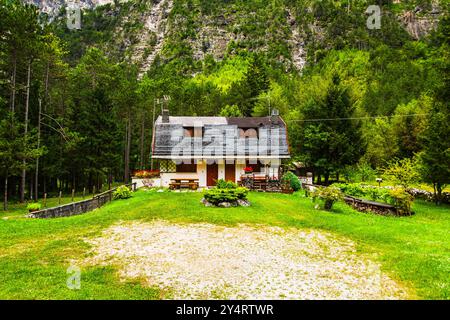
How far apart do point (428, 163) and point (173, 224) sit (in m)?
19.1

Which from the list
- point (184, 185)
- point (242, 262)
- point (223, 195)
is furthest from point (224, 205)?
point (242, 262)

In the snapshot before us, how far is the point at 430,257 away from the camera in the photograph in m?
10.6

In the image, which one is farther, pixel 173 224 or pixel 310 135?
pixel 310 135

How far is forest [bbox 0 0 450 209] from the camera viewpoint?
2634 cm

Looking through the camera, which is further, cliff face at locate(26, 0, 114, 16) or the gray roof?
cliff face at locate(26, 0, 114, 16)

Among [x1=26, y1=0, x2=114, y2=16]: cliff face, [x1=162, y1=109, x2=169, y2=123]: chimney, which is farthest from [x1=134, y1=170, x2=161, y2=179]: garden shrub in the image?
[x1=26, y1=0, x2=114, y2=16]: cliff face

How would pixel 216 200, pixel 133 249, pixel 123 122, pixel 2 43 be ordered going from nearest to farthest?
pixel 133 249 < pixel 216 200 < pixel 2 43 < pixel 123 122

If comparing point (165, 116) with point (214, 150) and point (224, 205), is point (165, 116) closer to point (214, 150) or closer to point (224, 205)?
point (214, 150)

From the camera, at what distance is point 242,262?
33.6 ft

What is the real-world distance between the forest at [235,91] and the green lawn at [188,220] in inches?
374

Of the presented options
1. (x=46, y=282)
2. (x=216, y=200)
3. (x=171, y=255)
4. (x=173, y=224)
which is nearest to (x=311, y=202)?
(x=216, y=200)

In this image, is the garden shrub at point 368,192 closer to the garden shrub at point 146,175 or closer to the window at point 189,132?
the window at point 189,132

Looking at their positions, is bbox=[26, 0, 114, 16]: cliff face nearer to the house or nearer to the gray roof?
the gray roof
